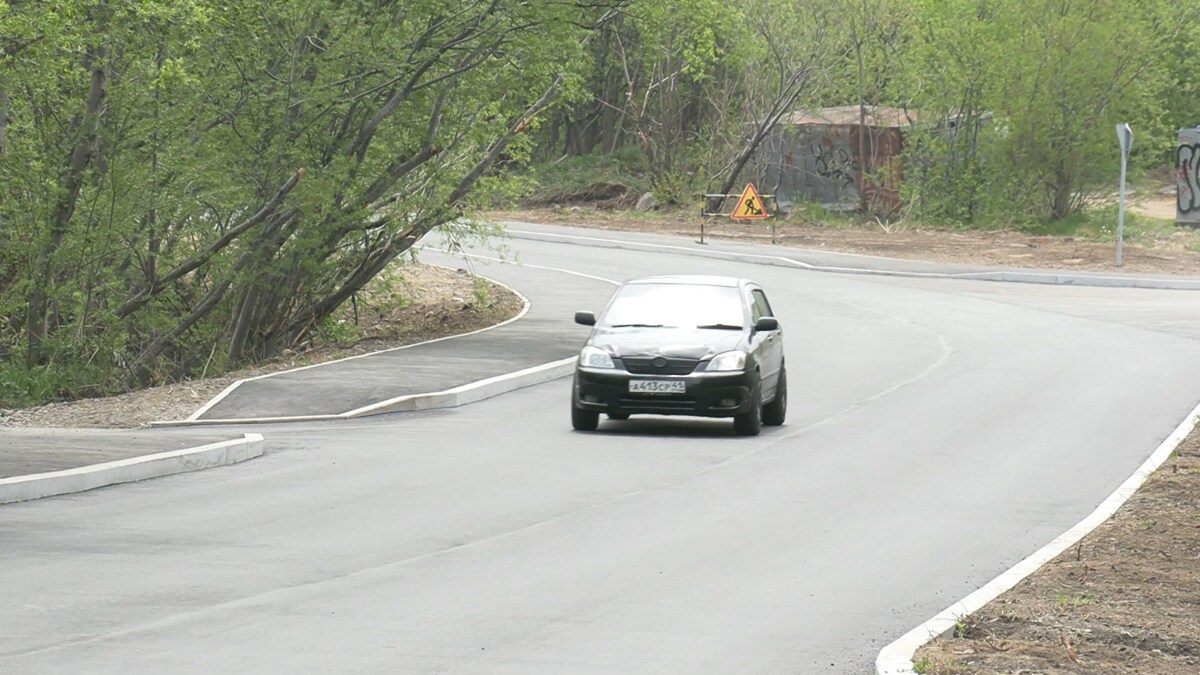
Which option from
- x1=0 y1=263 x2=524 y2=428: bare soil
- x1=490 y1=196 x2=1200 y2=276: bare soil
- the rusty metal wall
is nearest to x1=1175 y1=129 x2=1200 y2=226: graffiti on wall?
x1=490 y1=196 x2=1200 y2=276: bare soil

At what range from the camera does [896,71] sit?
51.9 m

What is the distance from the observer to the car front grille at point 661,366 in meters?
16.5

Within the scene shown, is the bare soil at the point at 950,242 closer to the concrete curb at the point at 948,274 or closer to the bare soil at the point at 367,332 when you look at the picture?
the concrete curb at the point at 948,274

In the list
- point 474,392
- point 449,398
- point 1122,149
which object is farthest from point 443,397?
point 1122,149

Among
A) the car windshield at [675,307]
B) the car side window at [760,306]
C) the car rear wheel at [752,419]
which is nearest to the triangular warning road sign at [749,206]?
the car side window at [760,306]

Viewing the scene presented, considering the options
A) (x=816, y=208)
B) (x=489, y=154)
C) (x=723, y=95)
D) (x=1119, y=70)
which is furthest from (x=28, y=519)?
(x=723, y=95)

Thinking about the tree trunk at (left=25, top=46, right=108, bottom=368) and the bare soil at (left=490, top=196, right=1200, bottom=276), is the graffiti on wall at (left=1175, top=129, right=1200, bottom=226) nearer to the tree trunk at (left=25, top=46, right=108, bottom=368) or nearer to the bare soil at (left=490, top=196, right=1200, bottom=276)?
the bare soil at (left=490, top=196, right=1200, bottom=276)

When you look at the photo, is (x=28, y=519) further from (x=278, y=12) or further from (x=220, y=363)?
(x=220, y=363)

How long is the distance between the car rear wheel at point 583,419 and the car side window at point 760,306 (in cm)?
209

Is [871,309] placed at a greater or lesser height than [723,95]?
lesser

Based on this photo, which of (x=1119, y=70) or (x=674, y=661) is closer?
(x=674, y=661)

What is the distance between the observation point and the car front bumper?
16.4m

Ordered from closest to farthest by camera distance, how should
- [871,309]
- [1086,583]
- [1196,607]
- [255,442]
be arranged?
[1196,607], [1086,583], [255,442], [871,309]

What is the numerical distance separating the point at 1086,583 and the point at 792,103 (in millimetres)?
44661
